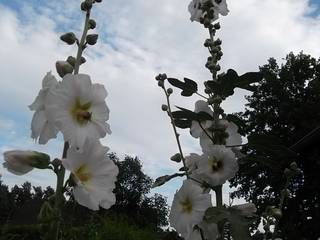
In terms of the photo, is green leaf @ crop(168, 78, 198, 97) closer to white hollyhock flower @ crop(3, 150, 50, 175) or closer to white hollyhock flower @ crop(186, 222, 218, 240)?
white hollyhock flower @ crop(186, 222, 218, 240)

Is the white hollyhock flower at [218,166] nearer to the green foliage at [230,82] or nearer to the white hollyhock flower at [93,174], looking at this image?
the green foliage at [230,82]

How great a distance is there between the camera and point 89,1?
1.47 meters

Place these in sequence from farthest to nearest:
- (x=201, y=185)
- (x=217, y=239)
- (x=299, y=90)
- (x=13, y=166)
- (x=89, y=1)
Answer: (x=299, y=90) → (x=201, y=185) → (x=217, y=239) → (x=89, y=1) → (x=13, y=166)

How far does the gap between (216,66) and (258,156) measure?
1.75 feet

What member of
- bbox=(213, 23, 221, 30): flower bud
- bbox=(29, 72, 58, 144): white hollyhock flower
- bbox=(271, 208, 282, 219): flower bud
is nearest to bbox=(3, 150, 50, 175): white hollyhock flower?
bbox=(29, 72, 58, 144): white hollyhock flower

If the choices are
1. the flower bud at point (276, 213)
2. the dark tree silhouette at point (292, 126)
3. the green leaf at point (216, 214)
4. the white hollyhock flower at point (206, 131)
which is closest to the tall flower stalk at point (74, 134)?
the green leaf at point (216, 214)

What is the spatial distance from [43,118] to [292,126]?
2576 cm

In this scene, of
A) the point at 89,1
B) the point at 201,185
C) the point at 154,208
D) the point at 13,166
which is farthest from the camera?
the point at 154,208

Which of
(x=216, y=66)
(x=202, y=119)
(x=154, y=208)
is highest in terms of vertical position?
(x=154, y=208)

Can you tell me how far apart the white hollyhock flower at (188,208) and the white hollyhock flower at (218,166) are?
57 mm

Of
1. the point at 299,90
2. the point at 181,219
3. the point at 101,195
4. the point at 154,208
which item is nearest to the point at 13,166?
the point at 101,195

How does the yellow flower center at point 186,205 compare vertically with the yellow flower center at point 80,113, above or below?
below

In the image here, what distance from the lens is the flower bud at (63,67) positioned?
1312 mm

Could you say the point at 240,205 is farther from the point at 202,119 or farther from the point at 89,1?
the point at 89,1
